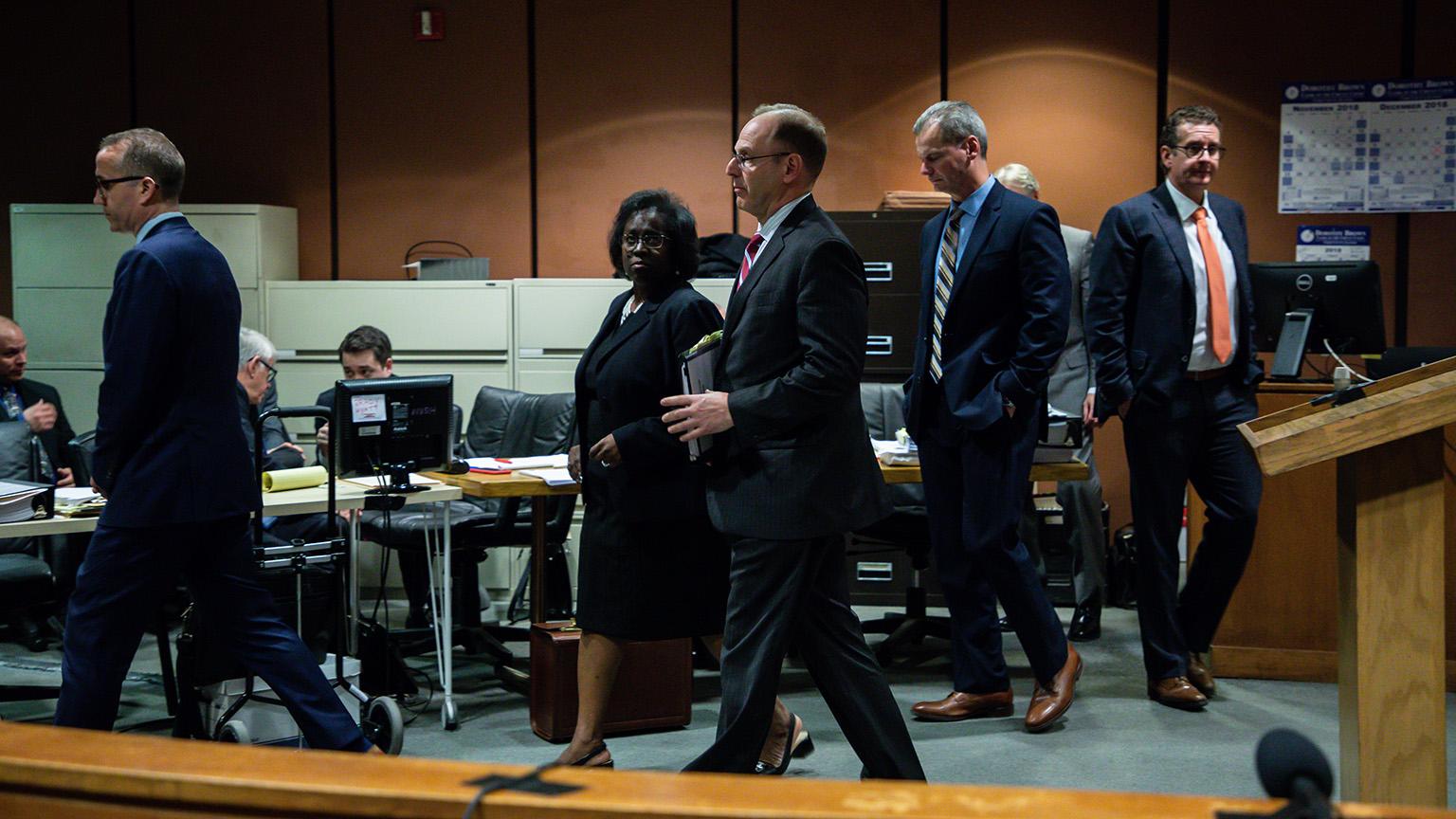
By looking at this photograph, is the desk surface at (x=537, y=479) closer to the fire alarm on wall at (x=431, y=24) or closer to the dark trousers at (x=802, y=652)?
the dark trousers at (x=802, y=652)

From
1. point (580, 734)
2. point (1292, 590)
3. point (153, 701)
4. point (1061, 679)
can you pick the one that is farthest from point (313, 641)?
point (1292, 590)

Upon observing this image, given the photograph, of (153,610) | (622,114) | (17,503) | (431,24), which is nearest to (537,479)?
(153,610)

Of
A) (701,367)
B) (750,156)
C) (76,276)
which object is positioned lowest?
(701,367)

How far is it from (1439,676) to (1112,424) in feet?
15.5

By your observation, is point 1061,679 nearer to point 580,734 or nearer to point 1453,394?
point 580,734

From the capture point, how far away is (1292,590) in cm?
467

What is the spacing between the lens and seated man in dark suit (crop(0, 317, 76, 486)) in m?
5.34

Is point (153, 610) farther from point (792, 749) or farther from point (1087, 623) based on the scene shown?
point (1087, 623)

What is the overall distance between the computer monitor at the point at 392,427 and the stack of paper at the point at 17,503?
0.82 meters

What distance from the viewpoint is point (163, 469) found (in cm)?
307

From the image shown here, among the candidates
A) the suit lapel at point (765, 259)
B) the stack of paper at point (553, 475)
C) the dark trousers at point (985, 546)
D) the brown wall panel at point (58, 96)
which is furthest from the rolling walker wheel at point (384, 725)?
the brown wall panel at point (58, 96)

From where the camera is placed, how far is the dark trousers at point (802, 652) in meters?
2.81

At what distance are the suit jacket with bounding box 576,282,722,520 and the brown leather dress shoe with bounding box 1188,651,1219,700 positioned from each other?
192cm

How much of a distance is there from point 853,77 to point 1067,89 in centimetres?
109
